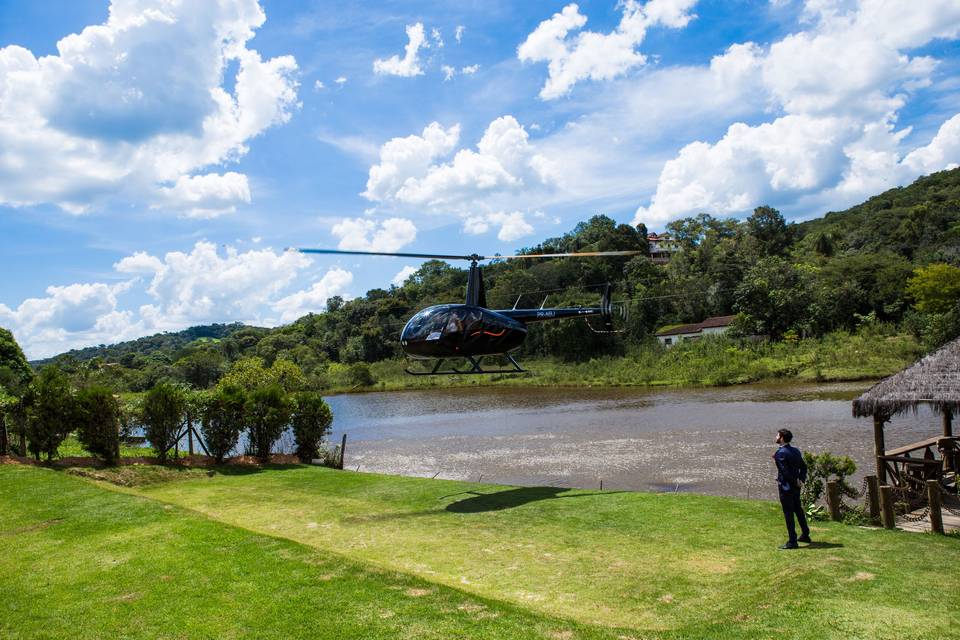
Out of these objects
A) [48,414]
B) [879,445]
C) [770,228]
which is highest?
[770,228]

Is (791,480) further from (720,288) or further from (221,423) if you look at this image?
(720,288)

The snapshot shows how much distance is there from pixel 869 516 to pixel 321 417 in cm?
1503

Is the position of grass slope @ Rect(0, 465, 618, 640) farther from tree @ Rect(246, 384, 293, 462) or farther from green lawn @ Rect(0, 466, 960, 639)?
tree @ Rect(246, 384, 293, 462)

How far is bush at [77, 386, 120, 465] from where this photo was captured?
1627 cm

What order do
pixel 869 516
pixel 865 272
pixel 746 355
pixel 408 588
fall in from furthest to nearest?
pixel 865 272 < pixel 746 355 < pixel 869 516 < pixel 408 588

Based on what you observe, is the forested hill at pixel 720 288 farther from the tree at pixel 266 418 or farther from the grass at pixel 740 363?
the tree at pixel 266 418

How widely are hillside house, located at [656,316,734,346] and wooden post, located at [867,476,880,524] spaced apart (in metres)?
48.1

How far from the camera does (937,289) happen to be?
42.8 meters

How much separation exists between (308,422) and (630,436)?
43.7ft

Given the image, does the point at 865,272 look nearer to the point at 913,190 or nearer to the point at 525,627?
the point at 913,190

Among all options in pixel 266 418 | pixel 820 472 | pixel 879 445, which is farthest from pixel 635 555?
pixel 266 418

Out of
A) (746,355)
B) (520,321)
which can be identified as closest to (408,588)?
(520,321)

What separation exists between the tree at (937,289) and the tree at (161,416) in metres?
46.3

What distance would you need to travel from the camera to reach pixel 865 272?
52.4 metres
